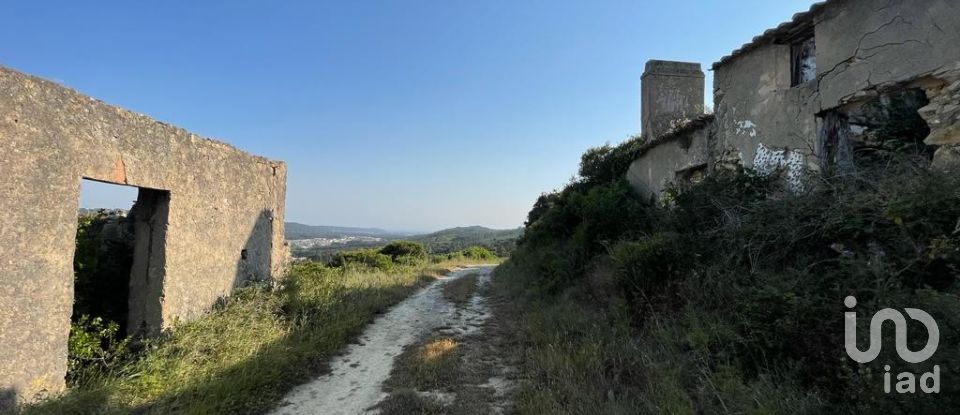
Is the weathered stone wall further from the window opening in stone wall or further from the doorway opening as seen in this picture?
the window opening in stone wall

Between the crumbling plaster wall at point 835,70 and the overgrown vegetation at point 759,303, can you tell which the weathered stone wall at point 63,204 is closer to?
the overgrown vegetation at point 759,303

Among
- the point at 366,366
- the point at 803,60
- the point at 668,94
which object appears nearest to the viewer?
the point at 366,366

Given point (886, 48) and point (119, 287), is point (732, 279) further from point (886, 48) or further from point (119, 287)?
point (119, 287)

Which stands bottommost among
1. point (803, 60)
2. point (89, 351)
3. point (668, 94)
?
point (89, 351)

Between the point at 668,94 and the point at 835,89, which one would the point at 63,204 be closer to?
the point at 835,89

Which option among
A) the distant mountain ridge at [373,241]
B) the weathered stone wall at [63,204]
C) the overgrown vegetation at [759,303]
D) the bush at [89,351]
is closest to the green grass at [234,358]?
the bush at [89,351]

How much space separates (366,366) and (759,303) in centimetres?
432

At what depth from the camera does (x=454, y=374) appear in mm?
5043

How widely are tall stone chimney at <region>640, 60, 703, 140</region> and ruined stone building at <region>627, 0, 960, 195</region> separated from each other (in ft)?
14.4

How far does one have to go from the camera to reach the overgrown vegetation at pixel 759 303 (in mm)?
2855

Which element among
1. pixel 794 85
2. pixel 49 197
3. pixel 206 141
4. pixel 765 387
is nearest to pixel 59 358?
pixel 49 197

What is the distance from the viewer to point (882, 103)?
6.48m

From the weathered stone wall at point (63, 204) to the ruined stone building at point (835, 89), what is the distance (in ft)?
26.3

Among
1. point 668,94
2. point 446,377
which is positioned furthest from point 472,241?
point 446,377
